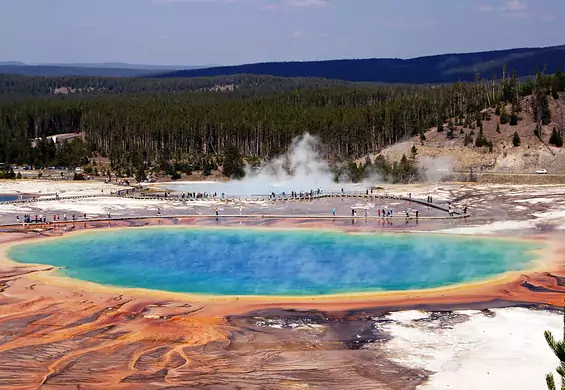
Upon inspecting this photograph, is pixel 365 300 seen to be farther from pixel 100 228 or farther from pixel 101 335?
pixel 100 228

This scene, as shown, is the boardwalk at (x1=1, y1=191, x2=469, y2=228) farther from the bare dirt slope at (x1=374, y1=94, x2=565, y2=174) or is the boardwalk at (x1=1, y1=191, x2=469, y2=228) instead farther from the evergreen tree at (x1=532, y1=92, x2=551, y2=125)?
the evergreen tree at (x1=532, y1=92, x2=551, y2=125)

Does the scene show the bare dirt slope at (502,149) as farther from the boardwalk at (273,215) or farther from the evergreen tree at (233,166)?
the boardwalk at (273,215)

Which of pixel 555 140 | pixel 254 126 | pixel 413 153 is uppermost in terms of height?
pixel 254 126

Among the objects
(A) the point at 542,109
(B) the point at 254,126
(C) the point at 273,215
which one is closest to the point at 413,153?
(A) the point at 542,109

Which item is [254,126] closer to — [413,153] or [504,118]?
[413,153]

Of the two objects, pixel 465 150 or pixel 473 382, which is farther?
pixel 465 150

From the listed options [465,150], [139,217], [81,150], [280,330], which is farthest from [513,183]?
[81,150]
